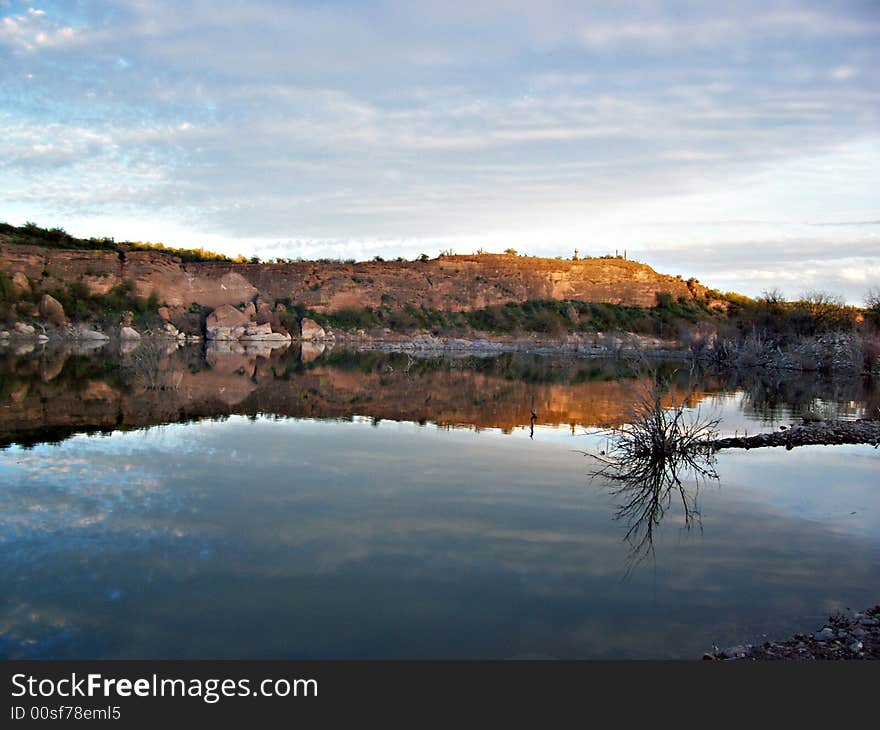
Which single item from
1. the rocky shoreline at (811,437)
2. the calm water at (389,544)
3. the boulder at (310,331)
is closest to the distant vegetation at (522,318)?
the boulder at (310,331)

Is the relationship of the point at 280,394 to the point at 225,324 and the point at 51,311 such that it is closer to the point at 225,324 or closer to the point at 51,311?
the point at 51,311

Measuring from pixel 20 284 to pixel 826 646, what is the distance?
44.9 meters

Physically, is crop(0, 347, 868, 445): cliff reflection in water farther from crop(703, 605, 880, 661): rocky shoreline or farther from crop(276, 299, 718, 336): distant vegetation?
crop(276, 299, 718, 336): distant vegetation

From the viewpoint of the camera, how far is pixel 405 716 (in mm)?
3166

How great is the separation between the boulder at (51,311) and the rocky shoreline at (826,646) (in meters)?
42.1

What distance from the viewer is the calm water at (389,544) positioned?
4027mm

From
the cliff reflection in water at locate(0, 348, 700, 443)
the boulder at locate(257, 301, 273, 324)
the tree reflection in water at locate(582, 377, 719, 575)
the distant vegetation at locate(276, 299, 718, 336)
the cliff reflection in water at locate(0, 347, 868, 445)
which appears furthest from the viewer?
the distant vegetation at locate(276, 299, 718, 336)

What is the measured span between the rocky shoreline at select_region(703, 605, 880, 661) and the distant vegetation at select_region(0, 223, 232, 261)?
51511 mm

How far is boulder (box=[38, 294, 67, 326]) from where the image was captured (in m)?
→ 39.0

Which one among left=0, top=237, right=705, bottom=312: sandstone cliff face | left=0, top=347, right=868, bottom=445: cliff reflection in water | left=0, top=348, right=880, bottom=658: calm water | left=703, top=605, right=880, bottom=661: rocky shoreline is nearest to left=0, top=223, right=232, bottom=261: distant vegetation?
left=0, top=237, right=705, bottom=312: sandstone cliff face

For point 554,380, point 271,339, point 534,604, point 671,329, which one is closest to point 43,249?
point 271,339

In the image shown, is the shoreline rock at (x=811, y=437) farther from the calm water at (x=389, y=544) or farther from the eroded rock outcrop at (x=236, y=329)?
the eroded rock outcrop at (x=236, y=329)

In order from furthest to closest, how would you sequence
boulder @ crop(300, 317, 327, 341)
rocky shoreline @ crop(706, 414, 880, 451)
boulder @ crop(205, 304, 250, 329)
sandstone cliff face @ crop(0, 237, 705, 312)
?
boulder @ crop(300, 317, 327, 341) < boulder @ crop(205, 304, 250, 329) < sandstone cliff face @ crop(0, 237, 705, 312) < rocky shoreline @ crop(706, 414, 880, 451)

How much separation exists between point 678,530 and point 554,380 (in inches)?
660
